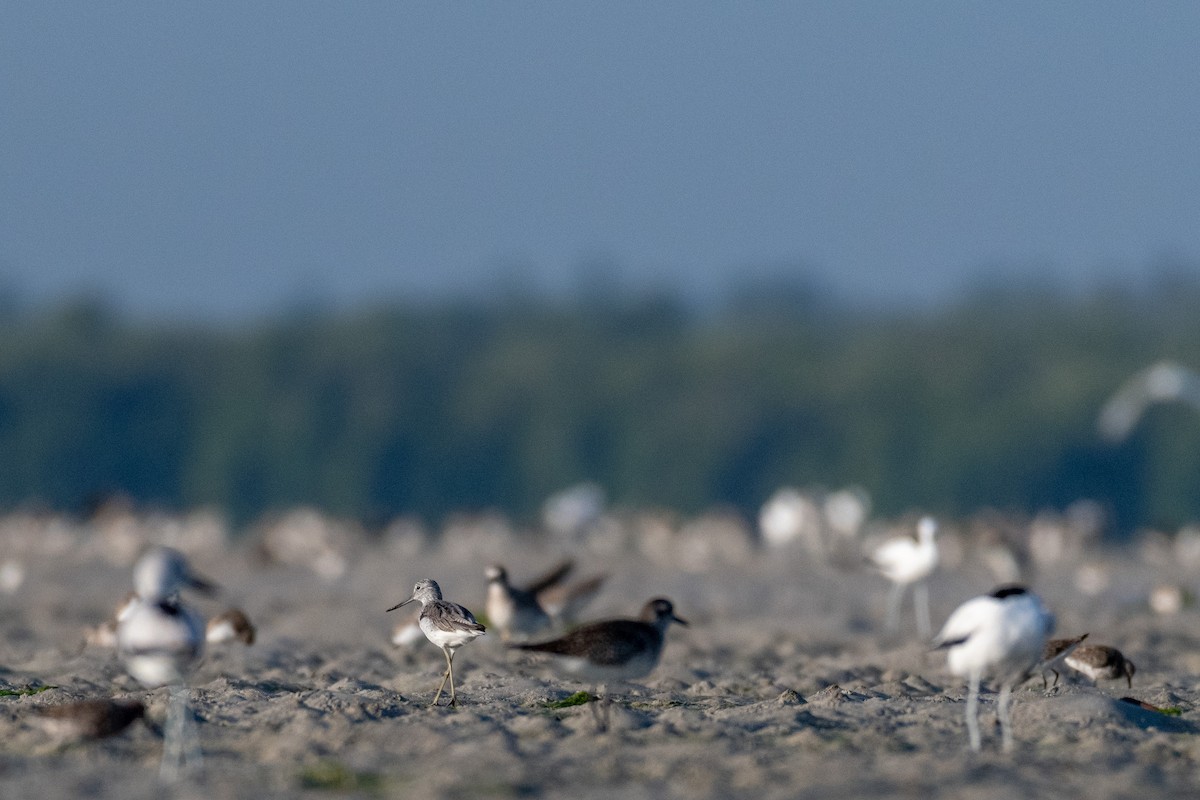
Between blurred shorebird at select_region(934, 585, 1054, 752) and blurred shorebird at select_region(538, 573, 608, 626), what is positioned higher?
blurred shorebird at select_region(934, 585, 1054, 752)

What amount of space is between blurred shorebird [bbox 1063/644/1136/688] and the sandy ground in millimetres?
191

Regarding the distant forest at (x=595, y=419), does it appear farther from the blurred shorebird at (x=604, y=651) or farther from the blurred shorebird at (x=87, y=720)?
the blurred shorebird at (x=87, y=720)

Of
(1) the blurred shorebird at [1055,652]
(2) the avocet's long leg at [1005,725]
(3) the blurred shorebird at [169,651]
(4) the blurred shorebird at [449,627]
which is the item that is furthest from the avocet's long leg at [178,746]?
(1) the blurred shorebird at [1055,652]

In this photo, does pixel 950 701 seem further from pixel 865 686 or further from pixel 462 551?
pixel 462 551

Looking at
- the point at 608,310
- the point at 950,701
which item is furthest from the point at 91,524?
the point at 608,310

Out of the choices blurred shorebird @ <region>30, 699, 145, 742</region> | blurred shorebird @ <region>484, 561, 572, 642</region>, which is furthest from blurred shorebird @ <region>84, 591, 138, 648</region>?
blurred shorebird @ <region>30, 699, 145, 742</region>

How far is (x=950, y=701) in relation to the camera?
11.4 metres

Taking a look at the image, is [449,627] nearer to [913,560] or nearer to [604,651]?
[604,651]

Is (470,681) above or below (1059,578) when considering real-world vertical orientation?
above

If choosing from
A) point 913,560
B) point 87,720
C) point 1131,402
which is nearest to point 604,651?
point 87,720

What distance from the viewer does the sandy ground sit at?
28.2 ft

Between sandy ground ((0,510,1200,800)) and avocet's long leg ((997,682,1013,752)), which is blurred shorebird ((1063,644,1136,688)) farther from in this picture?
avocet's long leg ((997,682,1013,752))

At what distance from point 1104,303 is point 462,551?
4425 cm

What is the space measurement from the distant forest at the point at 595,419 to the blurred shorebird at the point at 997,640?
44415 mm
